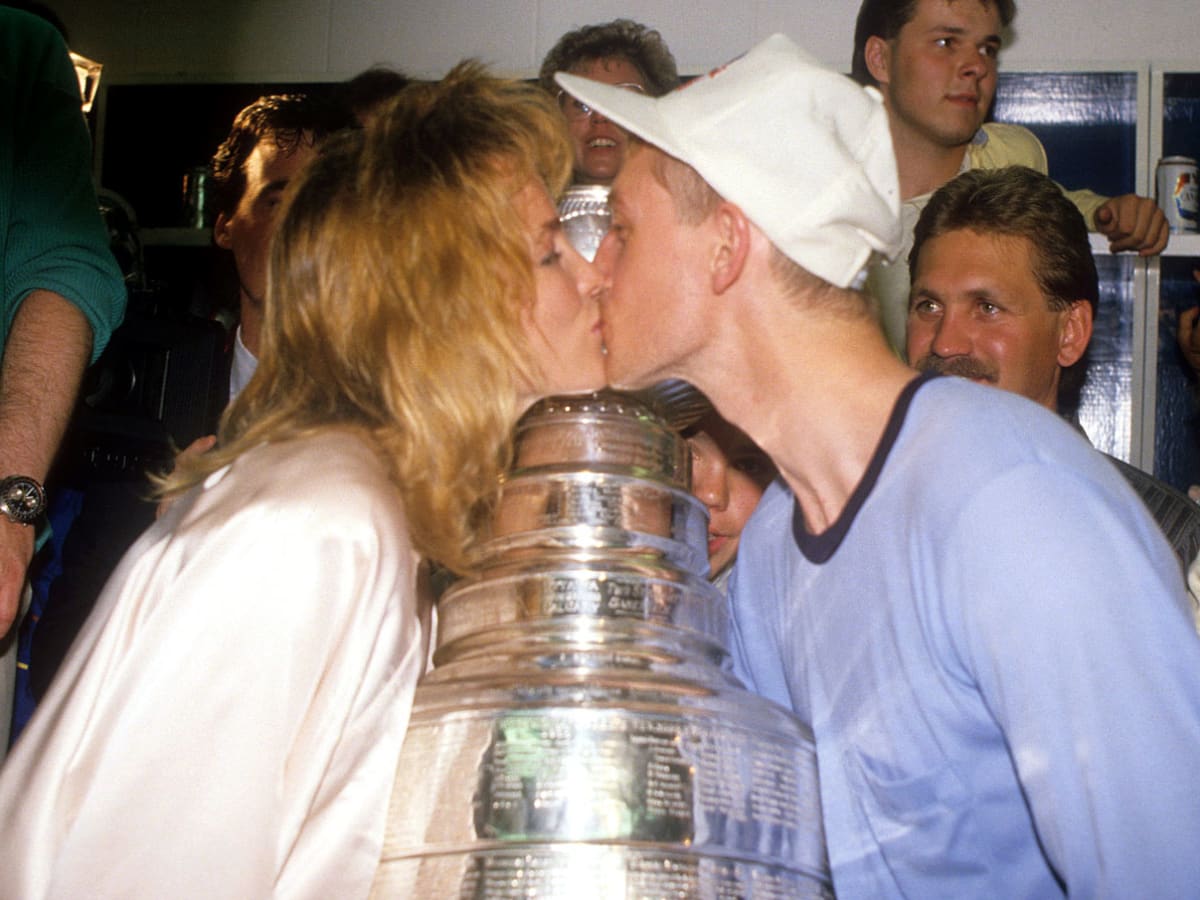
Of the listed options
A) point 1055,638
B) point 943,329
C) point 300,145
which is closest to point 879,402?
point 1055,638

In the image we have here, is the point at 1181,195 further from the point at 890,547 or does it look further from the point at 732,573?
the point at 890,547

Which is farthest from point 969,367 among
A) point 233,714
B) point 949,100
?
point 233,714

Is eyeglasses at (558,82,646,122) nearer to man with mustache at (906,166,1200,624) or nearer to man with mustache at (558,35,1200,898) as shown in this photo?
man with mustache at (906,166,1200,624)

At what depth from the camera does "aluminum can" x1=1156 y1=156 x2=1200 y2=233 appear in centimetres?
339

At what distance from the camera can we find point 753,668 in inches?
69.4

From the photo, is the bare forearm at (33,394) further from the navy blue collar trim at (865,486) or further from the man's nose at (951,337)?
the man's nose at (951,337)

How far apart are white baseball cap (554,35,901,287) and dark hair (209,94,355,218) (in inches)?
44.2

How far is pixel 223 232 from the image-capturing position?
2674 millimetres

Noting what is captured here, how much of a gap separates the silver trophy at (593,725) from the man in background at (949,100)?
157 cm

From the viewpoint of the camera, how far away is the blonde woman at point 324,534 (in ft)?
4.22

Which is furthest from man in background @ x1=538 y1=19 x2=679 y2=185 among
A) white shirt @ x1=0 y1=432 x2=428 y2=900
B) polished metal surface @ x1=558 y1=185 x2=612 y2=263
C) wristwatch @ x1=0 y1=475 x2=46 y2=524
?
white shirt @ x1=0 y1=432 x2=428 y2=900

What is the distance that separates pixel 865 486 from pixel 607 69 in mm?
1625

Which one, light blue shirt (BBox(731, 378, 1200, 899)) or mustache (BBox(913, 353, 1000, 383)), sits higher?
mustache (BBox(913, 353, 1000, 383))

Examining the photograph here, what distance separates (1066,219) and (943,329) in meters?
0.32
